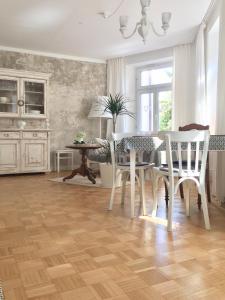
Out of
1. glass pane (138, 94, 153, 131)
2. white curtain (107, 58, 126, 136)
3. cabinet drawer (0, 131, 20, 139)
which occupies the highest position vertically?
white curtain (107, 58, 126, 136)

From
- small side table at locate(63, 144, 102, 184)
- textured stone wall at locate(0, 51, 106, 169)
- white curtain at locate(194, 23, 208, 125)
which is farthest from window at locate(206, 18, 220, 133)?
textured stone wall at locate(0, 51, 106, 169)

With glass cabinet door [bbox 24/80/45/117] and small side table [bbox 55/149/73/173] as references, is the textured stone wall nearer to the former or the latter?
small side table [bbox 55/149/73/173]

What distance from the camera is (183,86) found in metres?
5.46

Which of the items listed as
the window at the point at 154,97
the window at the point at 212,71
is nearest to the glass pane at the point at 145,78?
the window at the point at 154,97

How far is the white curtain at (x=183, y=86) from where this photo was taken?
17.7 feet

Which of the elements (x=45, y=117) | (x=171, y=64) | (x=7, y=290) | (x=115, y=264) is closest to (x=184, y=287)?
(x=115, y=264)

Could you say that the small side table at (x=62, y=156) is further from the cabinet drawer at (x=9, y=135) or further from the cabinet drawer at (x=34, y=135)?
the cabinet drawer at (x=9, y=135)

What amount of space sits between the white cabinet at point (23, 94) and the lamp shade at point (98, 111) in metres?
1.00

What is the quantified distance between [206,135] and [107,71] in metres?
4.74

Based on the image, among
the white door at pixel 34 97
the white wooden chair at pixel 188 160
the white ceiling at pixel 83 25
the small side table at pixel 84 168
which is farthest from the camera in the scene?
the white door at pixel 34 97

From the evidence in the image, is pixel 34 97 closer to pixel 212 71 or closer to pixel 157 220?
pixel 212 71

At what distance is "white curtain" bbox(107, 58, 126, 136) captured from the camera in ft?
20.8

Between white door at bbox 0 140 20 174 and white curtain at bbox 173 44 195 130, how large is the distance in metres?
2.95

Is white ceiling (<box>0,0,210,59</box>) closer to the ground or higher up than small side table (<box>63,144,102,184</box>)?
higher up
